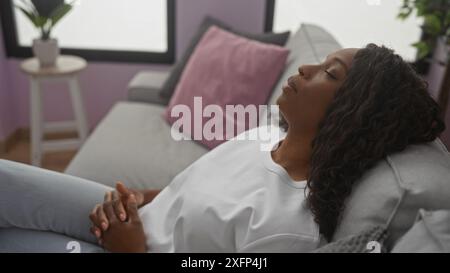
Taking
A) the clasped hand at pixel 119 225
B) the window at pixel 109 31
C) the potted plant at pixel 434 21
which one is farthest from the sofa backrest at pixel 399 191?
the window at pixel 109 31

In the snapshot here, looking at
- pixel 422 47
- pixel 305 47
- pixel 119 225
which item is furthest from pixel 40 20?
pixel 422 47

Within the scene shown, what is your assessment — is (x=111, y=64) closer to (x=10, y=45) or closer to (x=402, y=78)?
(x=10, y=45)

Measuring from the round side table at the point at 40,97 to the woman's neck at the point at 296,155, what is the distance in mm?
1381

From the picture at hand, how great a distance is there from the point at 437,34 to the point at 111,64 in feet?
5.46

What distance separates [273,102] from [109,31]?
4.57 ft

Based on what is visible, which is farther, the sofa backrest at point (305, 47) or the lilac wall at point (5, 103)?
the lilac wall at point (5, 103)

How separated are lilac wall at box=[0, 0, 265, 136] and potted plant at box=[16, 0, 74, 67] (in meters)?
0.38

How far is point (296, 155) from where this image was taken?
0.88 metres

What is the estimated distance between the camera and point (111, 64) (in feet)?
8.20

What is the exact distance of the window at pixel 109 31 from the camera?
239 centimetres

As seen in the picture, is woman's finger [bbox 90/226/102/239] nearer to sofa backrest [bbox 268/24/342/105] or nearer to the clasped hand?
the clasped hand

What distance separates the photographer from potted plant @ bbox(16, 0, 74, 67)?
2014 mm

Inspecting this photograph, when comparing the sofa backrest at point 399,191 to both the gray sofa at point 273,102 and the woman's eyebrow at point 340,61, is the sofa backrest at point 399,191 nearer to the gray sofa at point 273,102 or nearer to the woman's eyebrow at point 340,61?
the gray sofa at point 273,102

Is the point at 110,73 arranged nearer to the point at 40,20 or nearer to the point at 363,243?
the point at 40,20
